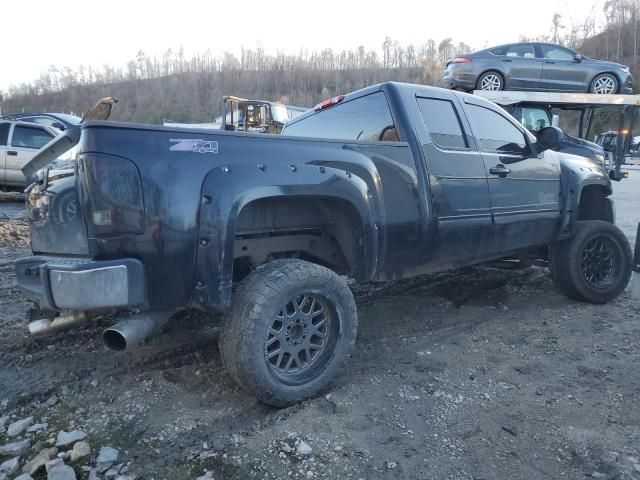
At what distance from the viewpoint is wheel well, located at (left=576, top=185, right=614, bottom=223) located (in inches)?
206

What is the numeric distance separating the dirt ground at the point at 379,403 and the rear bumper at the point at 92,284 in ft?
2.43

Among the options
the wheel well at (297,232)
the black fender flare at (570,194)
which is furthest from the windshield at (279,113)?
the wheel well at (297,232)

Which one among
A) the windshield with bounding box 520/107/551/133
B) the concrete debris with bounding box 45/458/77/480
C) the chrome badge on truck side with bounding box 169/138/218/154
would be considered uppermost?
the windshield with bounding box 520/107/551/133

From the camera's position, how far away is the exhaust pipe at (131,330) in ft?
7.97

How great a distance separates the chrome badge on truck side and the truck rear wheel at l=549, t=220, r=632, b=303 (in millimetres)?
3676

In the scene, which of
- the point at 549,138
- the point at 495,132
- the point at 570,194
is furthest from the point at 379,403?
the point at 570,194

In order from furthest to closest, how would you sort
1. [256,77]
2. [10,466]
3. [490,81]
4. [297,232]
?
1. [256,77]
2. [490,81]
3. [297,232]
4. [10,466]

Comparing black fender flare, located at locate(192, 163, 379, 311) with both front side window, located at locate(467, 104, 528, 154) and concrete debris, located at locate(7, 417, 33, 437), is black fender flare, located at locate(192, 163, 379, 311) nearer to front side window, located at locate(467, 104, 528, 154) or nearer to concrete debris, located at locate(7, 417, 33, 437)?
concrete debris, located at locate(7, 417, 33, 437)

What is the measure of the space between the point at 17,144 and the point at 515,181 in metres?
11.6

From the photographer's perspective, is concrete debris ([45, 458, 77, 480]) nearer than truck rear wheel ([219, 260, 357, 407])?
Yes

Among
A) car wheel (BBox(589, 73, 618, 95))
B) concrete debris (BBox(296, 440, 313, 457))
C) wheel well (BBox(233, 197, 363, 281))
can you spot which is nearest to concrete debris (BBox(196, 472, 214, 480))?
concrete debris (BBox(296, 440, 313, 457))

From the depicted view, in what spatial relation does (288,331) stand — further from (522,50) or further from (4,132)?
(4,132)

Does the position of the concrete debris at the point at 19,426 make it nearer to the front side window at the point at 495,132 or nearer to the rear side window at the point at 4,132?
the front side window at the point at 495,132

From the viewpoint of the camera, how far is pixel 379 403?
2.91m
